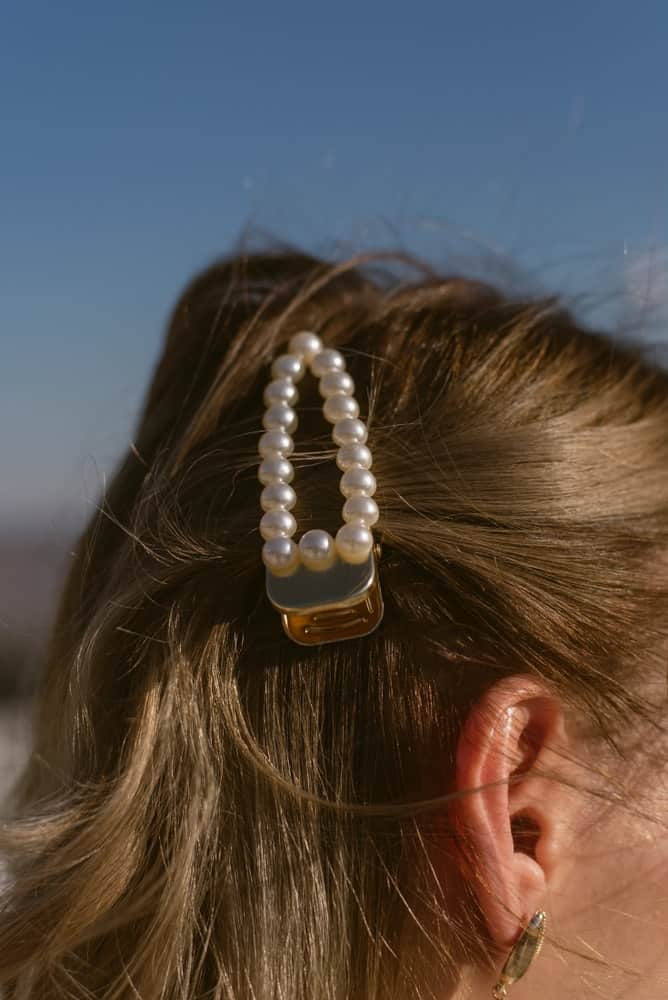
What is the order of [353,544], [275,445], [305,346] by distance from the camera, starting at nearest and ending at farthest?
[353,544] → [275,445] → [305,346]

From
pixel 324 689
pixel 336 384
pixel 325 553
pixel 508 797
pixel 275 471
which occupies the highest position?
pixel 336 384

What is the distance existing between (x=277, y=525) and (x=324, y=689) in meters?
0.17

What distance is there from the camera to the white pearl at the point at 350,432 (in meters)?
1.00

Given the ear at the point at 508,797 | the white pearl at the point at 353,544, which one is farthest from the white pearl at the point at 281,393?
the ear at the point at 508,797

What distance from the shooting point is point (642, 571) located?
1.00 meters

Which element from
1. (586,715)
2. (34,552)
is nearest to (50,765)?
(34,552)

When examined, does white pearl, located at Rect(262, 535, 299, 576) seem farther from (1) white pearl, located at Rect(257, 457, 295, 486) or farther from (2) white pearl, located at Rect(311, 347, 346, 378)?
(2) white pearl, located at Rect(311, 347, 346, 378)

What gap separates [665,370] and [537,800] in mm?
590

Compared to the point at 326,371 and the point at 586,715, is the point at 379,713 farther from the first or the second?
the point at 326,371

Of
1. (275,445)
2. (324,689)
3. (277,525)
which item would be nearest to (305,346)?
(275,445)

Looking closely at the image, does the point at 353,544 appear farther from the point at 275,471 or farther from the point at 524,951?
the point at 524,951

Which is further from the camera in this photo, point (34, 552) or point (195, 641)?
point (34, 552)

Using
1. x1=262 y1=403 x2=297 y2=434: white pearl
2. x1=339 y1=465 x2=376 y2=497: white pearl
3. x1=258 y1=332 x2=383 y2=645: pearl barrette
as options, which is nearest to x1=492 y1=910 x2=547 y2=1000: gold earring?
x1=258 y1=332 x2=383 y2=645: pearl barrette

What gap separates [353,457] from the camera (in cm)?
99
